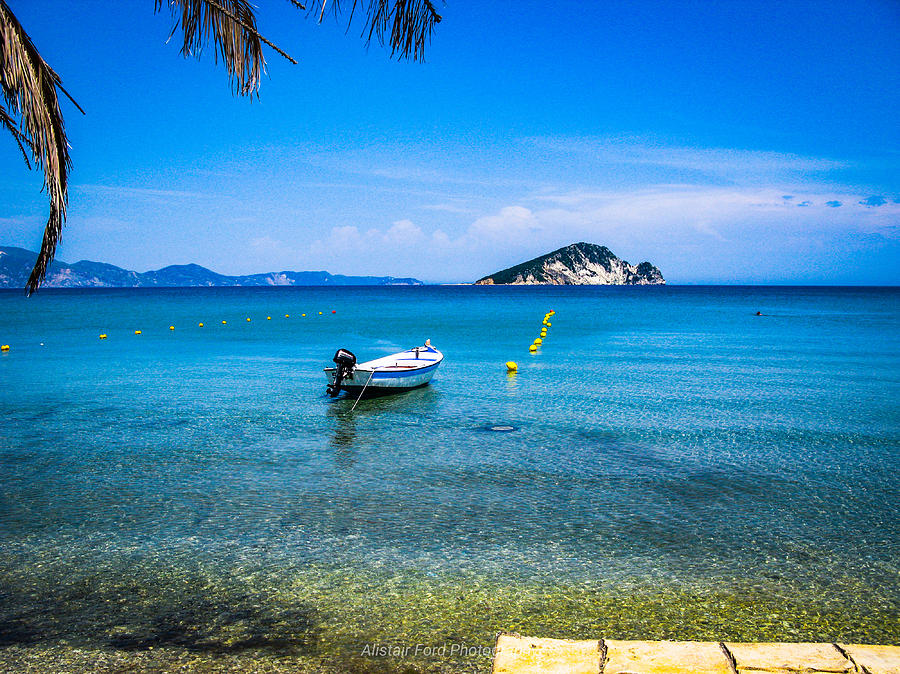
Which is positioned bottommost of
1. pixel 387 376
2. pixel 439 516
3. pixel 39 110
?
pixel 439 516

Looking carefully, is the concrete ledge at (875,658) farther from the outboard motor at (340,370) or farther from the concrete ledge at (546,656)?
the outboard motor at (340,370)

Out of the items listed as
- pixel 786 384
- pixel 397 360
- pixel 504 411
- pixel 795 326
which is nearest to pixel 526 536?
pixel 504 411

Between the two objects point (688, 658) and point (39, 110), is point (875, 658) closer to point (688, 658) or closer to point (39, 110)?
point (688, 658)

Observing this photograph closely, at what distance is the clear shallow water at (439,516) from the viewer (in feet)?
21.1

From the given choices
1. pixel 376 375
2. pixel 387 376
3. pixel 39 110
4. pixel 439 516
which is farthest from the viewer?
pixel 387 376

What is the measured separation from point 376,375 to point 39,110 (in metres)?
15.1

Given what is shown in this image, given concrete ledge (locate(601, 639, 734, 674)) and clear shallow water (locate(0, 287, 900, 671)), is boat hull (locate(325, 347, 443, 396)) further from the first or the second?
concrete ledge (locate(601, 639, 734, 674))

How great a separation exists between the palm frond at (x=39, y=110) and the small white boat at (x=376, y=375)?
14273 mm

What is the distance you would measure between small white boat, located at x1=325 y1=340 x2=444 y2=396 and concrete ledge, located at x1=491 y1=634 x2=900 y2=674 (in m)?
13.3

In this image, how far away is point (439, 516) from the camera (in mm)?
9383

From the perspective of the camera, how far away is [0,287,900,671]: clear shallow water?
6.42 metres

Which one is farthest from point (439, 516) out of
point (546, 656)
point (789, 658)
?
point (789, 658)

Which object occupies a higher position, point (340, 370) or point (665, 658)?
point (340, 370)

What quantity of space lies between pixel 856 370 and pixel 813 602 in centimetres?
2146
